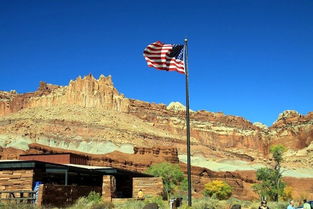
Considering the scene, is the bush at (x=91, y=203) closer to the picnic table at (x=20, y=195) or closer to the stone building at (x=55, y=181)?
the stone building at (x=55, y=181)

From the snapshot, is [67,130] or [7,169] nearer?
[7,169]

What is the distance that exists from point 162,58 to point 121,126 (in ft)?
331

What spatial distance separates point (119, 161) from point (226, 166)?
43339 millimetres

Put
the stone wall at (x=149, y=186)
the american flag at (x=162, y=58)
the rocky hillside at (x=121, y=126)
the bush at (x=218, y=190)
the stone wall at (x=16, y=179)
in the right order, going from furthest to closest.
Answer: the rocky hillside at (x=121, y=126) < the bush at (x=218, y=190) < the stone wall at (x=149, y=186) < the stone wall at (x=16, y=179) < the american flag at (x=162, y=58)

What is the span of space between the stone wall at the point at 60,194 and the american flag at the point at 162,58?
8.05 m

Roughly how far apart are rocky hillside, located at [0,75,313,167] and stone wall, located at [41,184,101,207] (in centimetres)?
6471

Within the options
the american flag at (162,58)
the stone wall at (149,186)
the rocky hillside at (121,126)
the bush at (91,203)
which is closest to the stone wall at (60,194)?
the bush at (91,203)

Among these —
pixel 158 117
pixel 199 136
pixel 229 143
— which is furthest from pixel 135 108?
pixel 229 143

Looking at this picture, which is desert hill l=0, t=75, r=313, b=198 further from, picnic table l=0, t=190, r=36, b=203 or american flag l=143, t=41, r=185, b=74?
american flag l=143, t=41, r=185, b=74

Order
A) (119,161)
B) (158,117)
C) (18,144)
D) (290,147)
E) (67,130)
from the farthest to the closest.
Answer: (158,117), (290,147), (67,130), (18,144), (119,161)

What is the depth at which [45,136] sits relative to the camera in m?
96.6

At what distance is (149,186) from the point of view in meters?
26.7

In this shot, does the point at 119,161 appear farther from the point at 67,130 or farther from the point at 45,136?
the point at 67,130

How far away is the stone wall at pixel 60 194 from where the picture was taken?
19.5 metres
